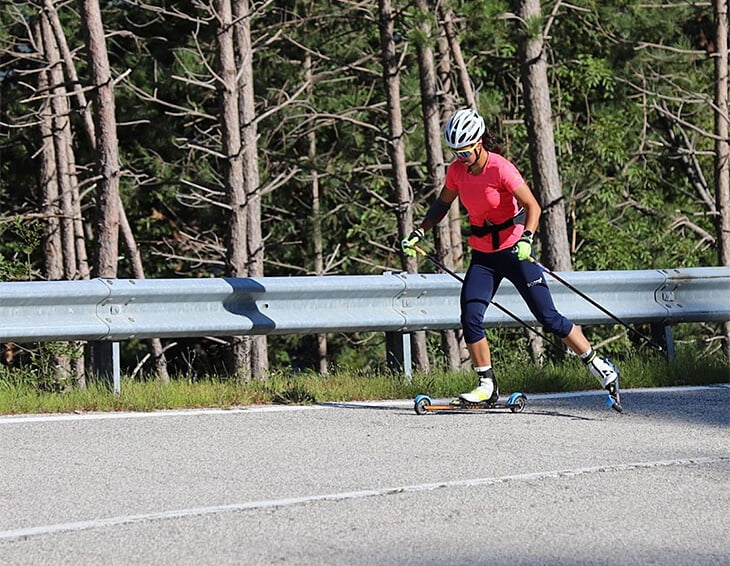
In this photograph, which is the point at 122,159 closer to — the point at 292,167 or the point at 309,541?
the point at 292,167

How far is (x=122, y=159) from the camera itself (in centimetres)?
3066

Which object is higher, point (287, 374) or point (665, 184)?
point (665, 184)

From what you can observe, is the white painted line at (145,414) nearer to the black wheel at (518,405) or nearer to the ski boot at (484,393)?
the ski boot at (484,393)

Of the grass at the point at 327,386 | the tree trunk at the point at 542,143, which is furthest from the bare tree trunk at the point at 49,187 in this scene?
the grass at the point at 327,386

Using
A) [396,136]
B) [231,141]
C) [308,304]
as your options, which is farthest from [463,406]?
[396,136]

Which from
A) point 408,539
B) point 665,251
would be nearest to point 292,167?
point 665,251

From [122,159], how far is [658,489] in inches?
1004

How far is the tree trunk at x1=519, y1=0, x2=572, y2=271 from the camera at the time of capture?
55.3 ft

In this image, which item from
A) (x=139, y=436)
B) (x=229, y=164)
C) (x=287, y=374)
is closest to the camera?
(x=139, y=436)

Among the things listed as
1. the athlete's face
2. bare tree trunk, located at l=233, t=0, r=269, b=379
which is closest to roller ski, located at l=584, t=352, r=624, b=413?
the athlete's face

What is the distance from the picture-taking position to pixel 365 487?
622 centimetres

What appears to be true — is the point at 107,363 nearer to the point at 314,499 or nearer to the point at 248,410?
the point at 248,410

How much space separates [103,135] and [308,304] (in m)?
8.19

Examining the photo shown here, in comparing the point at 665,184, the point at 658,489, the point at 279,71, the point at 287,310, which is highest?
the point at 279,71
